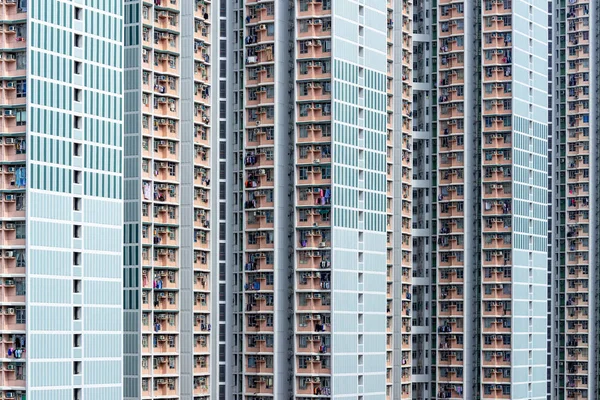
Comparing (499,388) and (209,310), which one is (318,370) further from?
(499,388)

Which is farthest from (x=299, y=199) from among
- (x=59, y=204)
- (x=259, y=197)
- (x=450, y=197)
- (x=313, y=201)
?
(x=59, y=204)

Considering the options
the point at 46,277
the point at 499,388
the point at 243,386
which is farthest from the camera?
the point at 499,388

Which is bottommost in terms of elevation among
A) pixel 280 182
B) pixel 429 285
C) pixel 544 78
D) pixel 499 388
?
pixel 499 388

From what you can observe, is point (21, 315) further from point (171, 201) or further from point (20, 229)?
point (171, 201)

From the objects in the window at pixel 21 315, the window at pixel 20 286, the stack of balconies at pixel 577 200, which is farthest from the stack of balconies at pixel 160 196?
the stack of balconies at pixel 577 200

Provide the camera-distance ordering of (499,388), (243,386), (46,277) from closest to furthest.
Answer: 1. (46,277)
2. (243,386)
3. (499,388)

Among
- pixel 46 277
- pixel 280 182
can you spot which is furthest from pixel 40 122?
pixel 280 182

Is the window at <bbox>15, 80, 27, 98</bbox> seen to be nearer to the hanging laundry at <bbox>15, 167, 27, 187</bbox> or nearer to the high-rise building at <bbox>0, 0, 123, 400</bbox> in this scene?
the high-rise building at <bbox>0, 0, 123, 400</bbox>

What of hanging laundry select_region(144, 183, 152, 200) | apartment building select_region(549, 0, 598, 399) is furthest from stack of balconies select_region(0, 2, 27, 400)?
apartment building select_region(549, 0, 598, 399)
